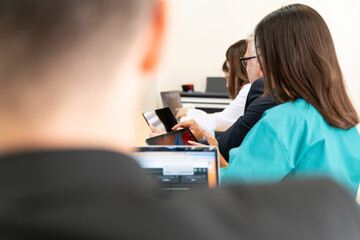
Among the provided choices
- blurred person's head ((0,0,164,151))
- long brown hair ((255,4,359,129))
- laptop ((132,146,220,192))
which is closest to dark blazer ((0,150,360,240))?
blurred person's head ((0,0,164,151))

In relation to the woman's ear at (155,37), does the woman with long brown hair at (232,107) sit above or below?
below

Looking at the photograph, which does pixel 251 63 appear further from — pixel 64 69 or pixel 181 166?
pixel 64 69

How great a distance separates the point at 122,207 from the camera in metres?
0.25

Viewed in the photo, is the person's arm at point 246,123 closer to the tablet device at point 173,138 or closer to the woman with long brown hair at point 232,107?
the tablet device at point 173,138

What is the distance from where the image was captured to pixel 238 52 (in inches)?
93.2

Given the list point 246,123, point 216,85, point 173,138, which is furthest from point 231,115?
point 216,85

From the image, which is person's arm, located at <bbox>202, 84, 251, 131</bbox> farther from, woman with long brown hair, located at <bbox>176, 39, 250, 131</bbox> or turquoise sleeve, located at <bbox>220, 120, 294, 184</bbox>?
turquoise sleeve, located at <bbox>220, 120, 294, 184</bbox>

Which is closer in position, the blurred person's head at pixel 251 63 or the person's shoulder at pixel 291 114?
the person's shoulder at pixel 291 114

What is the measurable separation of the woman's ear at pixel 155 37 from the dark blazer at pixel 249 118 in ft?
4.09

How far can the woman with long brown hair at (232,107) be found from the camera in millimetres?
2182

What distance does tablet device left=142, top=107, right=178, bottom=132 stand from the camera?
73.3 inches

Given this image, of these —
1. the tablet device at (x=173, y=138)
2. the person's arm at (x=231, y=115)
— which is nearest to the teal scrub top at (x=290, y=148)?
the tablet device at (x=173, y=138)

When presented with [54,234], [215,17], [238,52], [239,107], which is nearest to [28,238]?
[54,234]

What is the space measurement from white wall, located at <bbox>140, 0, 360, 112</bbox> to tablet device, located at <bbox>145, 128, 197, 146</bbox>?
385 centimetres
